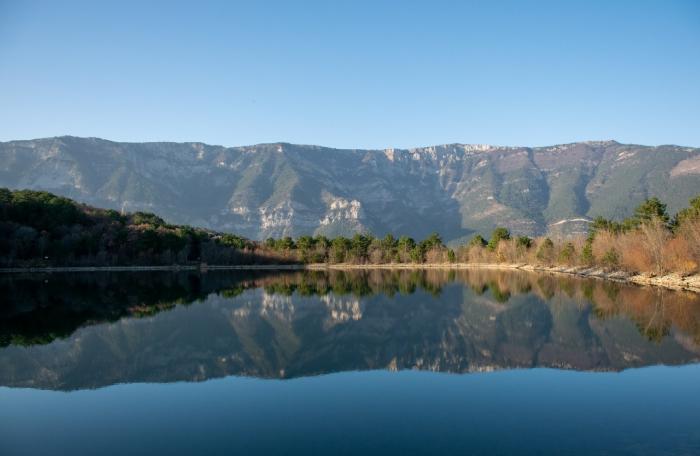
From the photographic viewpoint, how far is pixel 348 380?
20.6m

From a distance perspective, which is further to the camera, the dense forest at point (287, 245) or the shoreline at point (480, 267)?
the dense forest at point (287, 245)

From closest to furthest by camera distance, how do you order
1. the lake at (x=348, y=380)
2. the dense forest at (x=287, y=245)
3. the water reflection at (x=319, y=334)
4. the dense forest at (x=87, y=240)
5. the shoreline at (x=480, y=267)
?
the lake at (x=348, y=380), the water reflection at (x=319, y=334), the shoreline at (x=480, y=267), the dense forest at (x=287, y=245), the dense forest at (x=87, y=240)

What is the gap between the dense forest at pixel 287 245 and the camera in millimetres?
69875

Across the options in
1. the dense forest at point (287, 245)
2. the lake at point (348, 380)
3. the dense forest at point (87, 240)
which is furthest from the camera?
the dense forest at point (87, 240)

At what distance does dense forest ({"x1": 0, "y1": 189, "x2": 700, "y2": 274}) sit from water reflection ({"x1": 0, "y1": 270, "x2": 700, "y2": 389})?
20.7 m

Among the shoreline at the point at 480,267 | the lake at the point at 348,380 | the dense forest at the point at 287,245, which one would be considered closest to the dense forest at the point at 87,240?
the dense forest at the point at 287,245

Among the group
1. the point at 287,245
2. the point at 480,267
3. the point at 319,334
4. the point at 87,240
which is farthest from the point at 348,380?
the point at 287,245

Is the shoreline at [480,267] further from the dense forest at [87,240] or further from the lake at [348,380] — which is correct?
the lake at [348,380]

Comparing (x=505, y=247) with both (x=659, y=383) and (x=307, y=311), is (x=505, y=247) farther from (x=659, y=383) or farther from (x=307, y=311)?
(x=659, y=383)

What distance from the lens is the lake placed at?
45.9ft

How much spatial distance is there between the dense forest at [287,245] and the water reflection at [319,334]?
20.7 metres

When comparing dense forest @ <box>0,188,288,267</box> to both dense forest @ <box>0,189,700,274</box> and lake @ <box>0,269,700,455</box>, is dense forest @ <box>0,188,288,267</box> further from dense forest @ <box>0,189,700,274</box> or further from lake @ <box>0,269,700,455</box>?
lake @ <box>0,269,700,455</box>

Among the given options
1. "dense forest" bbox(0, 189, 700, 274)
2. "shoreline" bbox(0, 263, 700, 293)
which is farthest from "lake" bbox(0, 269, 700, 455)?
"dense forest" bbox(0, 189, 700, 274)

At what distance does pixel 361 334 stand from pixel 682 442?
19450 mm
